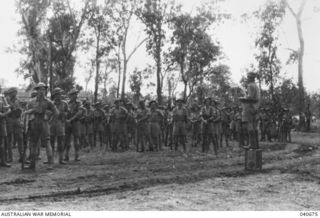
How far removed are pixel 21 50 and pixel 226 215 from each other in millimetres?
34872

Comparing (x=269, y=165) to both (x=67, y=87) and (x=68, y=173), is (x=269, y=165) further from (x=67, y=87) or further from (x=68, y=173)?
(x=67, y=87)

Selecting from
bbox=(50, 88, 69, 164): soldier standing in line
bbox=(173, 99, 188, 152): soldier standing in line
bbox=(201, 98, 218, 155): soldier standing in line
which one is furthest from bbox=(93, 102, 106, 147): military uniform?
bbox=(50, 88, 69, 164): soldier standing in line

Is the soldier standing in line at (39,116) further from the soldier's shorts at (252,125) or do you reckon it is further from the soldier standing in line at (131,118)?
the soldier standing in line at (131,118)

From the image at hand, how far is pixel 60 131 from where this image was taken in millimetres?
11586

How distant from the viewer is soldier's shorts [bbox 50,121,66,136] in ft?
38.0

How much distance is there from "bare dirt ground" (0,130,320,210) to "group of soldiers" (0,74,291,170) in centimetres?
78

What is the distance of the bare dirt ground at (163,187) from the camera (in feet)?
22.0

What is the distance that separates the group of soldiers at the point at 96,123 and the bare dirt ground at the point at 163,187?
779mm

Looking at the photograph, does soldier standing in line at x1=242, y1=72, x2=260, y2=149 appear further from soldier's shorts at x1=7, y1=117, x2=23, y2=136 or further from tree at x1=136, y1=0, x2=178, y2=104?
tree at x1=136, y1=0, x2=178, y2=104

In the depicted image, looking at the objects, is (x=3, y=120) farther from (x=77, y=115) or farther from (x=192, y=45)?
(x=192, y=45)

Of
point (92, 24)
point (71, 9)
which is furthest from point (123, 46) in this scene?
point (71, 9)

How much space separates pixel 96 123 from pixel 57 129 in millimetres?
6774

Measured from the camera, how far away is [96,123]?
722 inches

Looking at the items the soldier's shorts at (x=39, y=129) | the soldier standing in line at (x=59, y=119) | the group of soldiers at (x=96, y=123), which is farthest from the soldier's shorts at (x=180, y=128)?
the soldier's shorts at (x=39, y=129)
